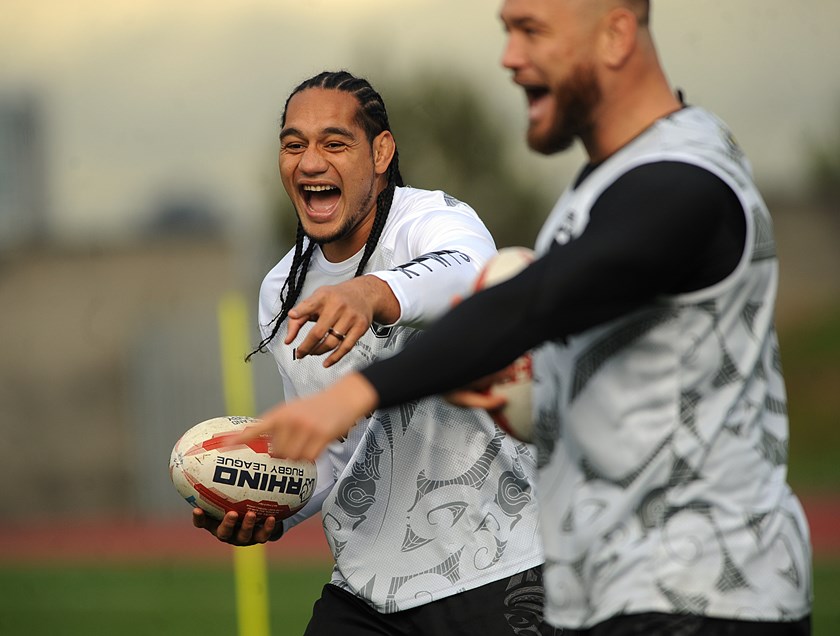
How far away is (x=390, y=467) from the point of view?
11.9 feet

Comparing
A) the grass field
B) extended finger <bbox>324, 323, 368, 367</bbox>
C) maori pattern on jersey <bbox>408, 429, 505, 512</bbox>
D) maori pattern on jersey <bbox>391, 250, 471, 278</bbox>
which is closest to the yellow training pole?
the grass field

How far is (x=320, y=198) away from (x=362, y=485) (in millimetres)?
813

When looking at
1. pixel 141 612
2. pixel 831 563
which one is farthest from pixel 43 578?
pixel 831 563

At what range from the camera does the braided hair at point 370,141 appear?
3809 mm

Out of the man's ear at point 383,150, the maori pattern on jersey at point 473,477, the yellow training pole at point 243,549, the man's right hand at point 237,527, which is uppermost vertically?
the man's ear at point 383,150

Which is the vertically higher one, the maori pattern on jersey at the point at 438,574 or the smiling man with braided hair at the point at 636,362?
the smiling man with braided hair at the point at 636,362

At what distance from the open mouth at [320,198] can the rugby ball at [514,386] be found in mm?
1238

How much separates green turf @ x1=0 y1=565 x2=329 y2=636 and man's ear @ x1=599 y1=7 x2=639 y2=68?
27.0ft

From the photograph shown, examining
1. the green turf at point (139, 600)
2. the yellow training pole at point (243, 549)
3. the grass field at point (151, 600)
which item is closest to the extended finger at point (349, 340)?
the yellow training pole at point (243, 549)

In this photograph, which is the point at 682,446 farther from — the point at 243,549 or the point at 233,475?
the point at 243,549

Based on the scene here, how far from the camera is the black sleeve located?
2086 millimetres

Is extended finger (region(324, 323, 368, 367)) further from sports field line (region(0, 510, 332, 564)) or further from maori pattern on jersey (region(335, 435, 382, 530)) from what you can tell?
sports field line (region(0, 510, 332, 564))

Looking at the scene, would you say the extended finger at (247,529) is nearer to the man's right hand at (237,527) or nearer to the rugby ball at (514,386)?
the man's right hand at (237,527)

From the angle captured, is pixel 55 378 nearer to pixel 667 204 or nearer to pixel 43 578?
pixel 43 578
